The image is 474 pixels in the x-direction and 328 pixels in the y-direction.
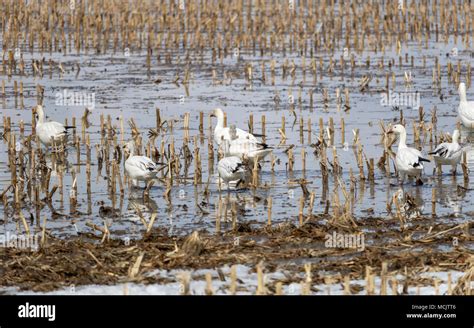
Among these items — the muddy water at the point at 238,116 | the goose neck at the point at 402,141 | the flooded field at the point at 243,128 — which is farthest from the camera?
the goose neck at the point at 402,141

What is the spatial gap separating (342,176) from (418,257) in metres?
4.61

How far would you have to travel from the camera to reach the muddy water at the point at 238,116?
12.1 metres

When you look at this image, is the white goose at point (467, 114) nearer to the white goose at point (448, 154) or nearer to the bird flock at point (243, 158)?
the bird flock at point (243, 158)

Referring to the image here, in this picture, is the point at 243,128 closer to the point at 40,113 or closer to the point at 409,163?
the point at 40,113

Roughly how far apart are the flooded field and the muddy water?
48mm

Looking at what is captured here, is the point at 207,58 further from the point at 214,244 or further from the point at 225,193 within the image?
the point at 214,244

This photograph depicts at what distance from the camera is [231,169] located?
13352 mm

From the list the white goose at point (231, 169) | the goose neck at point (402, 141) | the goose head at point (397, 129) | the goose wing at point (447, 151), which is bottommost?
the white goose at point (231, 169)

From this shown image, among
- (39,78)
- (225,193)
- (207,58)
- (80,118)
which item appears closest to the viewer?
(225,193)

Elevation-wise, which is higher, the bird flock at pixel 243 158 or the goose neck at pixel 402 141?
the goose neck at pixel 402 141

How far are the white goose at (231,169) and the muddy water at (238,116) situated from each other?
212 millimetres

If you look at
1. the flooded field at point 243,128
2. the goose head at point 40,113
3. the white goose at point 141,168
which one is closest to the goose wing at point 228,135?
the flooded field at point 243,128

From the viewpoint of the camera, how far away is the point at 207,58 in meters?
26.1
